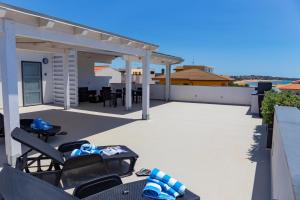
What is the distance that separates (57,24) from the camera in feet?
17.2

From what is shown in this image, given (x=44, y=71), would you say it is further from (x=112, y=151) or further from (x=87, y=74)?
(x=112, y=151)

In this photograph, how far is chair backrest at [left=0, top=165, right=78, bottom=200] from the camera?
70.5 inches

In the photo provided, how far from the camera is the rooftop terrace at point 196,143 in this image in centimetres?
392

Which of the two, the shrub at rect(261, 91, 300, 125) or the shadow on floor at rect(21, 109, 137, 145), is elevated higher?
the shrub at rect(261, 91, 300, 125)

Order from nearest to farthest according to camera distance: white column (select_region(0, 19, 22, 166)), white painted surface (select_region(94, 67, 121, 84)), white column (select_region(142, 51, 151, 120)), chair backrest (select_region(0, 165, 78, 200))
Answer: chair backrest (select_region(0, 165, 78, 200)) → white column (select_region(0, 19, 22, 166)) → white column (select_region(142, 51, 151, 120)) → white painted surface (select_region(94, 67, 121, 84))

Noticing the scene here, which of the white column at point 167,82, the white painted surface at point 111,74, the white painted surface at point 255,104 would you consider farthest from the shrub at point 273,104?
the white painted surface at point 111,74

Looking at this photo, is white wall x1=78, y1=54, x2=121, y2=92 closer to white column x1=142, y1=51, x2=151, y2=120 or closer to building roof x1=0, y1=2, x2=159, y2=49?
white column x1=142, y1=51, x2=151, y2=120

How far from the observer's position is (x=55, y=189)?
7.70ft

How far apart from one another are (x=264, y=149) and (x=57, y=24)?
5596 millimetres

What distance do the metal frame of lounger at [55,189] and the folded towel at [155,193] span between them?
0.24 feet

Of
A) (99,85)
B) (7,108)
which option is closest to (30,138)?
(7,108)

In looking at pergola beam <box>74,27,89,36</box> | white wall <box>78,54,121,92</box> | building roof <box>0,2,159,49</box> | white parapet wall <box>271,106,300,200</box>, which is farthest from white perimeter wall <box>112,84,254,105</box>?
white parapet wall <box>271,106,300,200</box>

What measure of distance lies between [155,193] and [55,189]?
1052 mm

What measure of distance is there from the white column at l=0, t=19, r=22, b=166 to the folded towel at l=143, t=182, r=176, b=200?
121 inches
